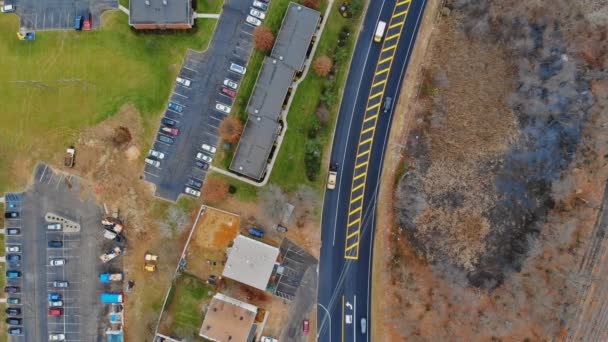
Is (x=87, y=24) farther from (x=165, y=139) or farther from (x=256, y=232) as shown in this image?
(x=256, y=232)

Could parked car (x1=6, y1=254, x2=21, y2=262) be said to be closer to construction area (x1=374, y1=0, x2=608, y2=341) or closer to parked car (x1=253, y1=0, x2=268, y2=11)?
parked car (x1=253, y1=0, x2=268, y2=11)

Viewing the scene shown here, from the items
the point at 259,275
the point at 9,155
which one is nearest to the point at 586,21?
the point at 259,275

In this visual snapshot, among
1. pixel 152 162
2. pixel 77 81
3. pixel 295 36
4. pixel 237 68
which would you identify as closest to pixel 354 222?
pixel 295 36

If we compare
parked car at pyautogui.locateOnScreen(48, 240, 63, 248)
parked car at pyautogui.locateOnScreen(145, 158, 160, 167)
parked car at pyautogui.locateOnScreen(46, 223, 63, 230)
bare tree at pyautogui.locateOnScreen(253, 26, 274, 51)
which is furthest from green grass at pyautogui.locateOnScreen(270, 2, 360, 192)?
parked car at pyautogui.locateOnScreen(48, 240, 63, 248)

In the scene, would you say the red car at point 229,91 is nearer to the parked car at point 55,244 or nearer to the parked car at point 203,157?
the parked car at point 203,157

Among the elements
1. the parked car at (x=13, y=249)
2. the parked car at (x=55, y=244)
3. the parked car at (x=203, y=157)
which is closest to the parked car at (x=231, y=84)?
the parked car at (x=203, y=157)
